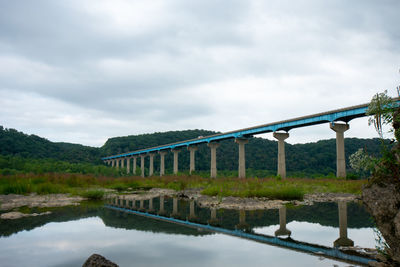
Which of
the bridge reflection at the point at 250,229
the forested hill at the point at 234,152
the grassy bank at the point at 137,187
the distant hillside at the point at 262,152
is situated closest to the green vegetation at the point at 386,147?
the bridge reflection at the point at 250,229

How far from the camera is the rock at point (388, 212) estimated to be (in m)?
4.90

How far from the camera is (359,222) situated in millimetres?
9609

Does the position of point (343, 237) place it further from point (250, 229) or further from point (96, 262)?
point (96, 262)

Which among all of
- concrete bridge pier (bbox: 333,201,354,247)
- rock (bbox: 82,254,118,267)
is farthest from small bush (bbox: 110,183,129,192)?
rock (bbox: 82,254,118,267)

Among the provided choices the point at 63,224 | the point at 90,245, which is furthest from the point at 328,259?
the point at 63,224

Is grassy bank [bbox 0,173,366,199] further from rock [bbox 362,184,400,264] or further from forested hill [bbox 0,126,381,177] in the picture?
forested hill [bbox 0,126,381,177]

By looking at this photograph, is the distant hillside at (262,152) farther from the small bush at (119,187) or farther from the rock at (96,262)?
the rock at (96,262)

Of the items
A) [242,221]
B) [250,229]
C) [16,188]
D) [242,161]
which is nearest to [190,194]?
[242,221]

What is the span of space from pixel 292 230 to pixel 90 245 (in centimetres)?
605

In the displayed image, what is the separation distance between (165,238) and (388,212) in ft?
17.9

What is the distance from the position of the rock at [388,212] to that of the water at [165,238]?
1.09 metres

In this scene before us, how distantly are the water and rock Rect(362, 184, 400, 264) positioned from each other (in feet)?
3.58

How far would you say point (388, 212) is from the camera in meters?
5.03

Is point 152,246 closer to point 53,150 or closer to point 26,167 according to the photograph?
point 26,167
